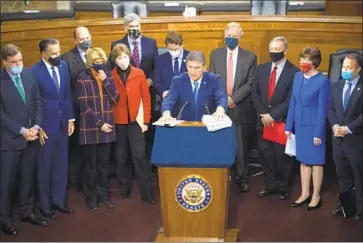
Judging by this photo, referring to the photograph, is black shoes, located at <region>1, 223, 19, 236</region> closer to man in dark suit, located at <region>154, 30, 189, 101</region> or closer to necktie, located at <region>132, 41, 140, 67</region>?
man in dark suit, located at <region>154, 30, 189, 101</region>

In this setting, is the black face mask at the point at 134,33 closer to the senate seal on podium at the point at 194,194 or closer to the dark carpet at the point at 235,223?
the dark carpet at the point at 235,223

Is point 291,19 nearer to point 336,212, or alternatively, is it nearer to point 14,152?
point 336,212

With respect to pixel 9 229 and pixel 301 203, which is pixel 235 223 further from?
pixel 9 229

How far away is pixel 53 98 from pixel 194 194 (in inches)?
56.9

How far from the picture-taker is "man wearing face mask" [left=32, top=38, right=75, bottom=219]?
4.79 metres

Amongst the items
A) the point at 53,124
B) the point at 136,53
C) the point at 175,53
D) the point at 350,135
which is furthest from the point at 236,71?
the point at 53,124

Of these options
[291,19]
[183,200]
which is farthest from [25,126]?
[291,19]

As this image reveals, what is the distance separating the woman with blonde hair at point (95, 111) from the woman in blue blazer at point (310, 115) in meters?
1.31

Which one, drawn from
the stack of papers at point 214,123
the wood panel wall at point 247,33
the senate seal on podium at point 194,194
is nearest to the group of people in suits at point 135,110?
the stack of papers at point 214,123

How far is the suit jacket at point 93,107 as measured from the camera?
4863mm

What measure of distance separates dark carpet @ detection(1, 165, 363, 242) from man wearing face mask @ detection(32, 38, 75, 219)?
193 millimetres

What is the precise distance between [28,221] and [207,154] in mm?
1647

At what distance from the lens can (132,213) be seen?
5000mm

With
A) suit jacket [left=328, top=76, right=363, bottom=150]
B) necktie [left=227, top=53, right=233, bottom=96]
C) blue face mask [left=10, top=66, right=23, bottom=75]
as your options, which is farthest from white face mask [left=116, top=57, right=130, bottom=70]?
suit jacket [left=328, top=76, right=363, bottom=150]
